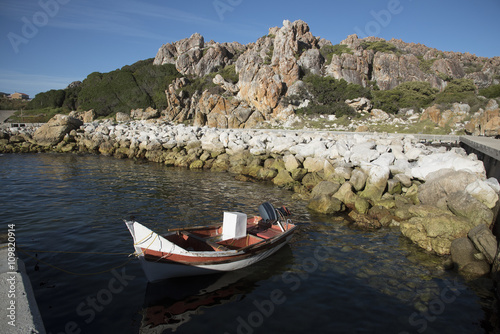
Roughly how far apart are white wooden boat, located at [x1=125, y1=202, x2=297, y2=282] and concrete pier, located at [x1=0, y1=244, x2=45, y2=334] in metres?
2.97

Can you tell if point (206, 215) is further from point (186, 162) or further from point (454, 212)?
point (186, 162)

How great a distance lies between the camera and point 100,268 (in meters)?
10.0

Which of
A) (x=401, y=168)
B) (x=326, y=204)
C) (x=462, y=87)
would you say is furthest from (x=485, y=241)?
(x=462, y=87)

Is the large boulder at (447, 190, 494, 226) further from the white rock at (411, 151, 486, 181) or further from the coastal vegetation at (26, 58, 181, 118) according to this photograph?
the coastal vegetation at (26, 58, 181, 118)

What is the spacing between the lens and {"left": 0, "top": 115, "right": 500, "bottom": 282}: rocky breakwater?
11984 millimetres

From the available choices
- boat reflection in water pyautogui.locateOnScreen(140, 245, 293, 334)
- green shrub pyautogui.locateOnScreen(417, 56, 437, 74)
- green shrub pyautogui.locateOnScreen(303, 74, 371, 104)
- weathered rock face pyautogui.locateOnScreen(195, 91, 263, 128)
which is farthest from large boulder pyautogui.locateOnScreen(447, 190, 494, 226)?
green shrub pyautogui.locateOnScreen(417, 56, 437, 74)

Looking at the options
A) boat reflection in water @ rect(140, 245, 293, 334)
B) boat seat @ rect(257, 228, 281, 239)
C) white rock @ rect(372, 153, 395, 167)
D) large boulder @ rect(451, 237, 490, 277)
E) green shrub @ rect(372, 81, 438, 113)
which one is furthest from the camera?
green shrub @ rect(372, 81, 438, 113)

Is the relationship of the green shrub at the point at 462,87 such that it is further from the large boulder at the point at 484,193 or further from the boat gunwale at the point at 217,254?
the boat gunwale at the point at 217,254

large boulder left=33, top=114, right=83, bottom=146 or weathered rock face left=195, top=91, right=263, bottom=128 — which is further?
weathered rock face left=195, top=91, right=263, bottom=128

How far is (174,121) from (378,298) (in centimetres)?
6347

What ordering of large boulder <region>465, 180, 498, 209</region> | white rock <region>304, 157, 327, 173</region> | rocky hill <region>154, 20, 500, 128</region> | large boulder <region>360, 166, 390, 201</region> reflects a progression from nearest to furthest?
large boulder <region>465, 180, 498, 209</region> < large boulder <region>360, 166, 390, 201</region> < white rock <region>304, 157, 327, 173</region> < rocky hill <region>154, 20, 500, 128</region>

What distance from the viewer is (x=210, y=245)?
34.1 ft

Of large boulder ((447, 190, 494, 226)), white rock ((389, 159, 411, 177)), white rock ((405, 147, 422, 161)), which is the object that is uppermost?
white rock ((405, 147, 422, 161))

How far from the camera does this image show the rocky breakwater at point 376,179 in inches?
472
